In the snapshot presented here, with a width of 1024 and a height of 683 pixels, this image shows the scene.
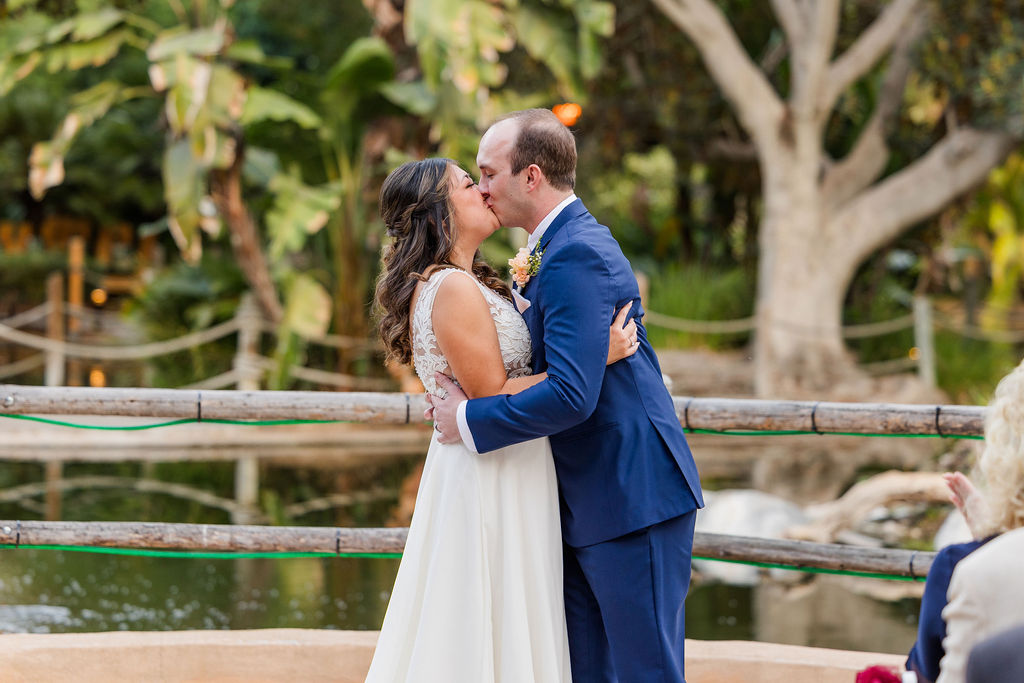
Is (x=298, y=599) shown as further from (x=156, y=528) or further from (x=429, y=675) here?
(x=429, y=675)

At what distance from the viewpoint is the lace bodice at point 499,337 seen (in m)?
2.42

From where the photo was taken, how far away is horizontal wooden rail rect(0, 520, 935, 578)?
3.48 metres

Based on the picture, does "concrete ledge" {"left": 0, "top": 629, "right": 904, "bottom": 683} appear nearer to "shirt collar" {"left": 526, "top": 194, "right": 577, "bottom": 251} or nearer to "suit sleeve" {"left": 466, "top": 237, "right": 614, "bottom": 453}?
"suit sleeve" {"left": 466, "top": 237, "right": 614, "bottom": 453}

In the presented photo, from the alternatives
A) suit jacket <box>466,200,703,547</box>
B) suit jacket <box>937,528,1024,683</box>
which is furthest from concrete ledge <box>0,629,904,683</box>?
suit jacket <box>937,528,1024,683</box>

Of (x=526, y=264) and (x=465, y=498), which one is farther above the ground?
(x=526, y=264)

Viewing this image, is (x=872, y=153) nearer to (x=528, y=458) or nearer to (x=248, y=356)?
(x=248, y=356)

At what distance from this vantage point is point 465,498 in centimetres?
244

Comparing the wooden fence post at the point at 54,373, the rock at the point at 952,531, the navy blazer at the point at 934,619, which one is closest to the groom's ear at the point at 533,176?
the navy blazer at the point at 934,619

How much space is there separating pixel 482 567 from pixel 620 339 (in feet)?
1.93

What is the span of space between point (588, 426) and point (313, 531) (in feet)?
4.78

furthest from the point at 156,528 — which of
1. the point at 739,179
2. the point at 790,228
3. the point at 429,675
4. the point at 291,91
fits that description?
the point at 739,179

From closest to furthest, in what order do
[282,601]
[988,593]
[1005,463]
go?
[988,593] < [1005,463] < [282,601]

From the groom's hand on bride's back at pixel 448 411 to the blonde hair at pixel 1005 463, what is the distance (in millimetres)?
1094

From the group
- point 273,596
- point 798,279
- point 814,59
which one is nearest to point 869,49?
point 814,59
